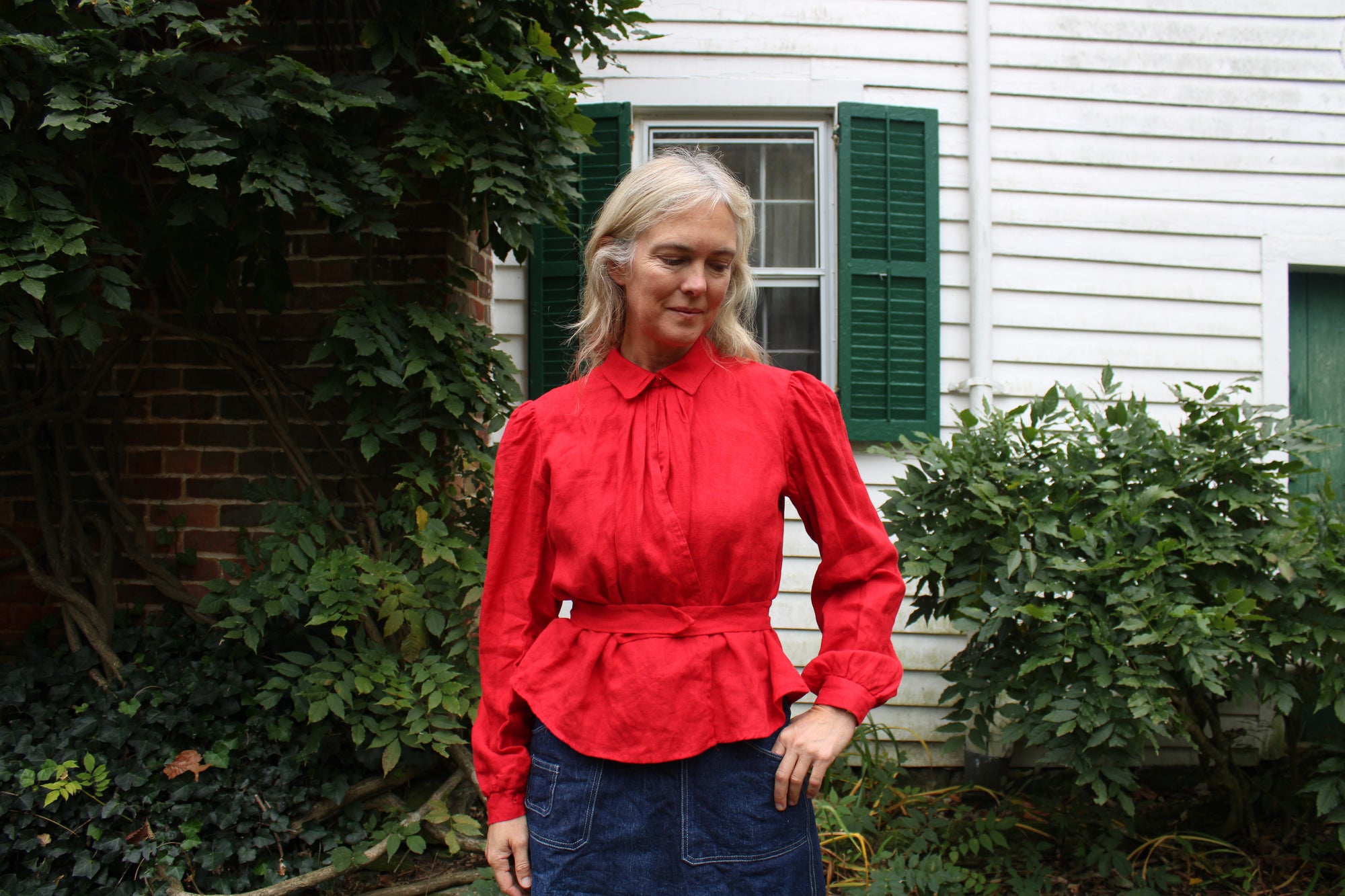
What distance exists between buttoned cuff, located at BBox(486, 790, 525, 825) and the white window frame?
292cm

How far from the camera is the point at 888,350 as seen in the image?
157 inches

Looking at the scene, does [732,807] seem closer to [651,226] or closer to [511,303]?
[651,226]

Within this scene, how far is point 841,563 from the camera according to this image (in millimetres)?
1365

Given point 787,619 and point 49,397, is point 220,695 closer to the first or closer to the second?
point 49,397

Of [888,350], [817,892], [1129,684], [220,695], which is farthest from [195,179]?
[1129,684]

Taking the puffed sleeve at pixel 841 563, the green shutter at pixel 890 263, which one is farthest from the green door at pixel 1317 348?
the puffed sleeve at pixel 841 563

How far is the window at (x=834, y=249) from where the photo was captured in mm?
3930

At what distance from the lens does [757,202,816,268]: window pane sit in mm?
4156

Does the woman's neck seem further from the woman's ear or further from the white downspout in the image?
the white downspout

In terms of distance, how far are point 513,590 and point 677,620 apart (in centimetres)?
31

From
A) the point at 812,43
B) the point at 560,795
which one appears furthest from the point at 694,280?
the point at 812,43

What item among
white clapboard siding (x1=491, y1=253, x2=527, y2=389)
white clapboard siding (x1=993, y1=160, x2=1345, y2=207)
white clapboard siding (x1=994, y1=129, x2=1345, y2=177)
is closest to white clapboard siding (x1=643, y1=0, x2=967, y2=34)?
white clapboard siding (x1=994, y1=129, x2=1345, y2=177)

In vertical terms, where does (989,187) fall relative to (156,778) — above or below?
above

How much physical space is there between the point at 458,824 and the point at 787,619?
5.57ft
